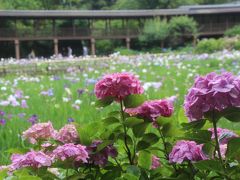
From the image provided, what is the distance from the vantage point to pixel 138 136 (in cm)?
139

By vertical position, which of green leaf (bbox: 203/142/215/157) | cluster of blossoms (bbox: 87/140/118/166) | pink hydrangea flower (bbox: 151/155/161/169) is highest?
green leaf (bbox: 203/142/215/157)

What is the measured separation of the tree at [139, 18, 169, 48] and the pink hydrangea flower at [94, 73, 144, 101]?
103ft

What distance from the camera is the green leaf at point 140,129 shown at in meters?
1.36

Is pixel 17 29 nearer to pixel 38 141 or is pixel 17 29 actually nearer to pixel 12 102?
pixel 12 102

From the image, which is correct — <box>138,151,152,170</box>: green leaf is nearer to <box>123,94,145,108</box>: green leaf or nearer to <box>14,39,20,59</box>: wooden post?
<box>123,94,145,108</box>: green leaf

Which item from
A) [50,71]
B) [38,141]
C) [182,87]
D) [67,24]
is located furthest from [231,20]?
[38,141]

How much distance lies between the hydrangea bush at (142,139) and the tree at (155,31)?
3133 cm

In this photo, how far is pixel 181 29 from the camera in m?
33.7

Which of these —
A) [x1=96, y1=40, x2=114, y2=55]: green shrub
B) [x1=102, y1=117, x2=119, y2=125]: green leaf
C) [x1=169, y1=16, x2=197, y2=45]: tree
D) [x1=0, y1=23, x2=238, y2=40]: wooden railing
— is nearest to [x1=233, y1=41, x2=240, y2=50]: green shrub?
[x1=169, y1=16, x2=197, y2=45]: tree

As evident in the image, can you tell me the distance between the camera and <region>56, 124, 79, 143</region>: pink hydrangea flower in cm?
137

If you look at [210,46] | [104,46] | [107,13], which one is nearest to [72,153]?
[210,46]

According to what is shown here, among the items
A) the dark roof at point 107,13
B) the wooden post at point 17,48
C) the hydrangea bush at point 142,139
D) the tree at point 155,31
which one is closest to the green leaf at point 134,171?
the hydrangea bush at point 142,139

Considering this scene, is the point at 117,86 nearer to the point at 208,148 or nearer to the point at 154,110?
the point at 154,110

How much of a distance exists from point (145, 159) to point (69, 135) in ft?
0.83
